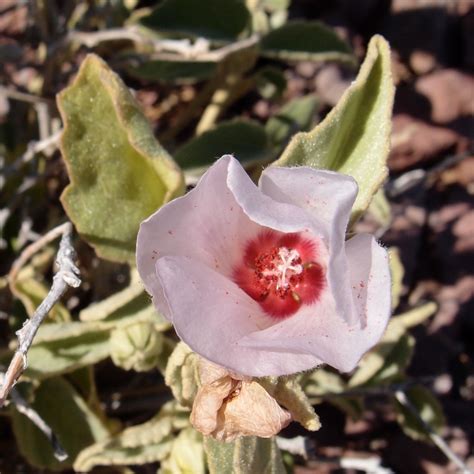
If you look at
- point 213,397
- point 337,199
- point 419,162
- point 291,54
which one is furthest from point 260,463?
point 419,162

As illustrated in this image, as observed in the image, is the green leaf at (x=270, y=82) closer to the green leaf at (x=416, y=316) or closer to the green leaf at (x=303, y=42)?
the green leaf at (x=303, y=42)

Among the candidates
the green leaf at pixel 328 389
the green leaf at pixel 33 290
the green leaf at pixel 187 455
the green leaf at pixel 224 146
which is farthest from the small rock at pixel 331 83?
the green leaf at pixel 187 455

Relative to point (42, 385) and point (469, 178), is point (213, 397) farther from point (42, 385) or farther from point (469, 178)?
point (469, 178)

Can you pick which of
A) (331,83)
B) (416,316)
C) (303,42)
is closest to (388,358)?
(416,316)

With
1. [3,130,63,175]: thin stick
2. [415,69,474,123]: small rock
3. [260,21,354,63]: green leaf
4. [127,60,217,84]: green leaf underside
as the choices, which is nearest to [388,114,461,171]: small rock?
[415,69,474,123]: small rock

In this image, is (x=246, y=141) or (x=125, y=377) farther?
(x=125, y=377)

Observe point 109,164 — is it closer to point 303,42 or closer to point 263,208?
point 263,208
